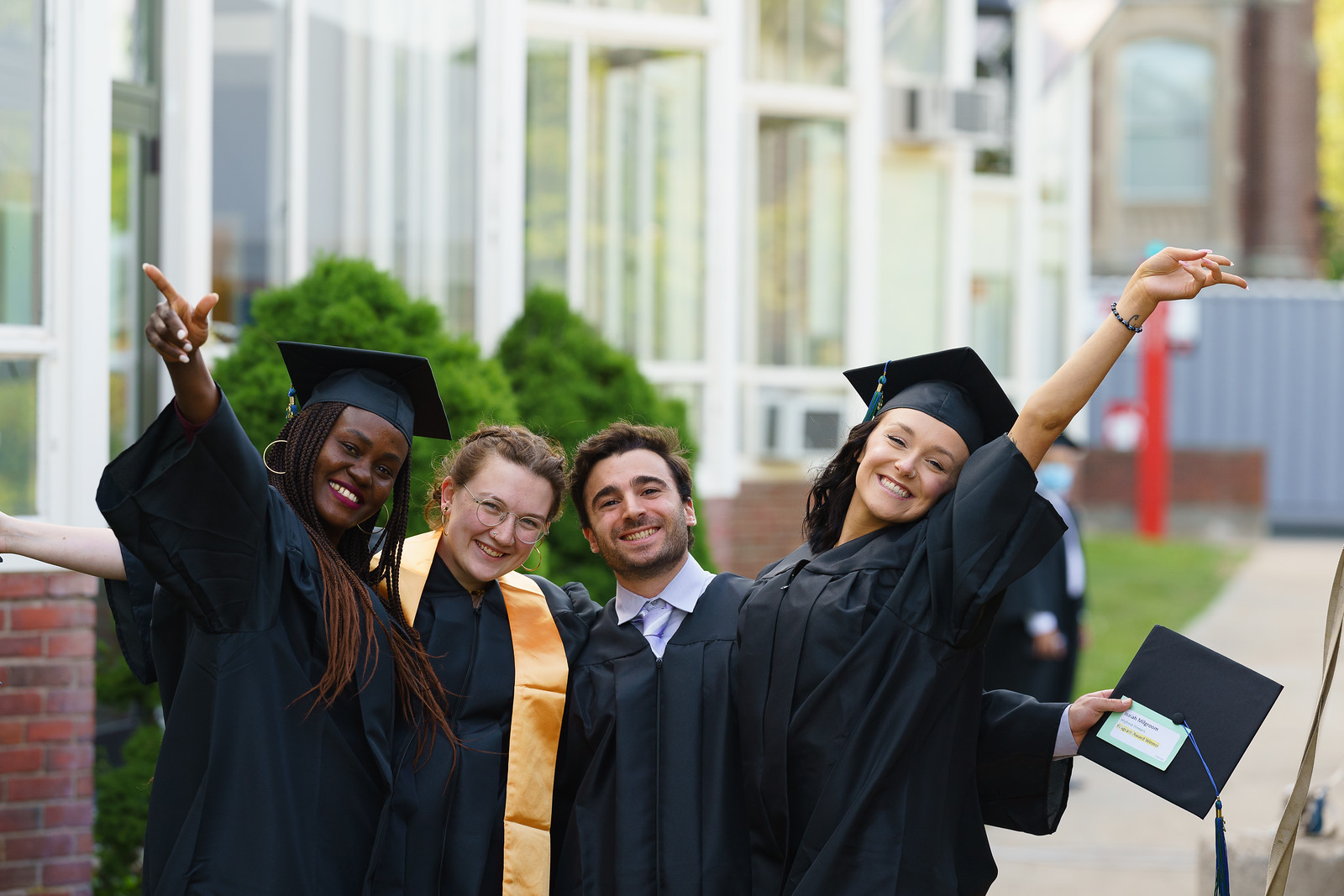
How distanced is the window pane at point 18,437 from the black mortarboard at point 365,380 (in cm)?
188

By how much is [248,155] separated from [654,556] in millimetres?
3811

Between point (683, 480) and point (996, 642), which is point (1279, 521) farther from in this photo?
point (683, 480)

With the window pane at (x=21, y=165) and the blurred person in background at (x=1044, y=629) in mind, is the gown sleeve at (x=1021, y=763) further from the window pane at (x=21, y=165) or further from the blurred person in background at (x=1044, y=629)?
the blurred person in background at (x=1044, y=629)

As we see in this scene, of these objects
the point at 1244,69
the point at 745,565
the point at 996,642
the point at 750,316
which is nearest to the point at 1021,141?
the point at 750,316

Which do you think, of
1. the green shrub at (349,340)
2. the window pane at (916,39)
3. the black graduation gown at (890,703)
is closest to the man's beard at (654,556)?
the black graduation gown at (890,703)

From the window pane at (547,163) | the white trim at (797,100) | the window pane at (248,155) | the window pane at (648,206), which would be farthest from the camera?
the white trim at (797,100)

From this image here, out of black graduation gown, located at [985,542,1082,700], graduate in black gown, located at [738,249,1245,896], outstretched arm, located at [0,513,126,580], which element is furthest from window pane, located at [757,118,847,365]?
outstretched arm, located at [0,513,126,580]

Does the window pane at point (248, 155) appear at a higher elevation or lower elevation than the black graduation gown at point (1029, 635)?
higher

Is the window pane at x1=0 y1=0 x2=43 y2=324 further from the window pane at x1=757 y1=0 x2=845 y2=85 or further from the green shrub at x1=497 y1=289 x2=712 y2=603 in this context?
the window pane at x1=757 y1=0 x2=845 y2=85

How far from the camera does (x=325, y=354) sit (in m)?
2.82

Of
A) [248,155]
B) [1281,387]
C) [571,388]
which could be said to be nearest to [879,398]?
[571,388]

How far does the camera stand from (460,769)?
8.98 feet

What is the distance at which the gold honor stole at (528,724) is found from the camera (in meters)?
2.75

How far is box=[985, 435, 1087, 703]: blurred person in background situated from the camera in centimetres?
675
